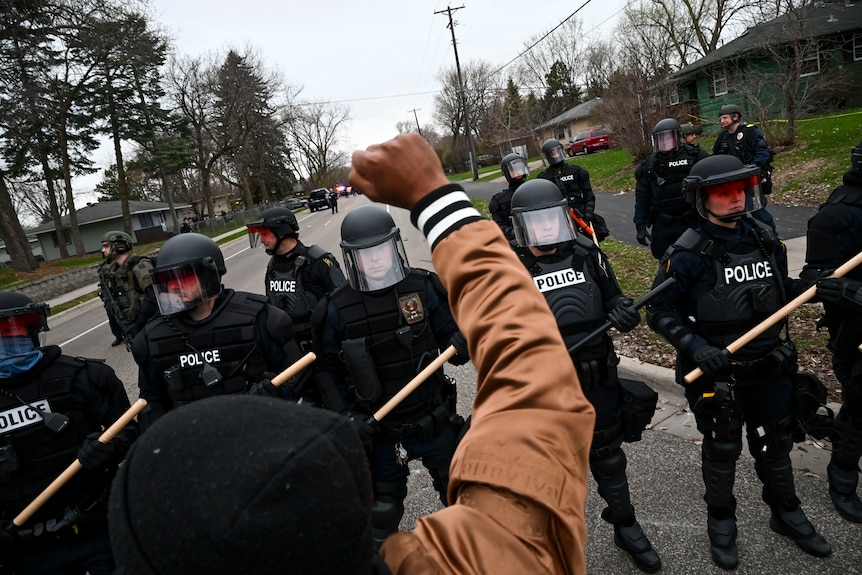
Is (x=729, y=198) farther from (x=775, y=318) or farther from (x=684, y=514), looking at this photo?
(x=684, y=514)

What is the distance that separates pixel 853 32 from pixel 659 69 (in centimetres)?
941

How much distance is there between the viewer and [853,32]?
2509cm

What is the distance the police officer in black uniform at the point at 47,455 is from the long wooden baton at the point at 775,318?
318 cm

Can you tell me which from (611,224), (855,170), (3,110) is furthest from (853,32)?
(3,110)

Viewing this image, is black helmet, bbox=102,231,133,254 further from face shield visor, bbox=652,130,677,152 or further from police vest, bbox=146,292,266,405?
face shield visor, bbox=652,130,677,152

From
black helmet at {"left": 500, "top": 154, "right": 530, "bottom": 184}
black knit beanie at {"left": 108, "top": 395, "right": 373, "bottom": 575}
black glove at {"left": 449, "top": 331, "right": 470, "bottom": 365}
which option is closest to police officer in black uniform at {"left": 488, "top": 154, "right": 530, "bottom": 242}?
black helmet at {"left": 500, "top": 154, "right": 530, "bottom": 184}

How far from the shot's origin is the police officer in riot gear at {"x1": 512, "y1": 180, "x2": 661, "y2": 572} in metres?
3.02

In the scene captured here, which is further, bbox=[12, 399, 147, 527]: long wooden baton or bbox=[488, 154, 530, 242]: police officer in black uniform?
bbox=[488, 154, 530, 242]: police officer in black uniform

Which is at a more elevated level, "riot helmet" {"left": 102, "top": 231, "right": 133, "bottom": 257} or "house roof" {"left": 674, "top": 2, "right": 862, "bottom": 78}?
"house roof" {"left": 674, "top": 2, "right": 862, "bottom": 78}

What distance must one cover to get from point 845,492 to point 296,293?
4.44 metres

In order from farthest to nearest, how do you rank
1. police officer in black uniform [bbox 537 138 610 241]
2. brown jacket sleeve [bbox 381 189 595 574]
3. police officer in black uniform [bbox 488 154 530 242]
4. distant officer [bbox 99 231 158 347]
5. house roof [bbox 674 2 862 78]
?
house roof [bbox 674 2 862 78] < police officer in black uniform [bbox 537 138 610 241] < police officer in black uniform [bbox 488 154 530 242] < distant officer [bbox 99 231 158 347] < brown jacket sleeve [bbox 381 189 595 574]

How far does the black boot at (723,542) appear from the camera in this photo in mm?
2816

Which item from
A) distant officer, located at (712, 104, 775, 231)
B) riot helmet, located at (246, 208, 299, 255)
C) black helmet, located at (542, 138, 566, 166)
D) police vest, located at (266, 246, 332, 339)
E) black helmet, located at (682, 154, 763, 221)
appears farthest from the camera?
black helmet, located at (542, 138, 566, 166)

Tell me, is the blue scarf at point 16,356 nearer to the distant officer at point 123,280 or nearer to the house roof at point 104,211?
the distant officer at point 123,280
